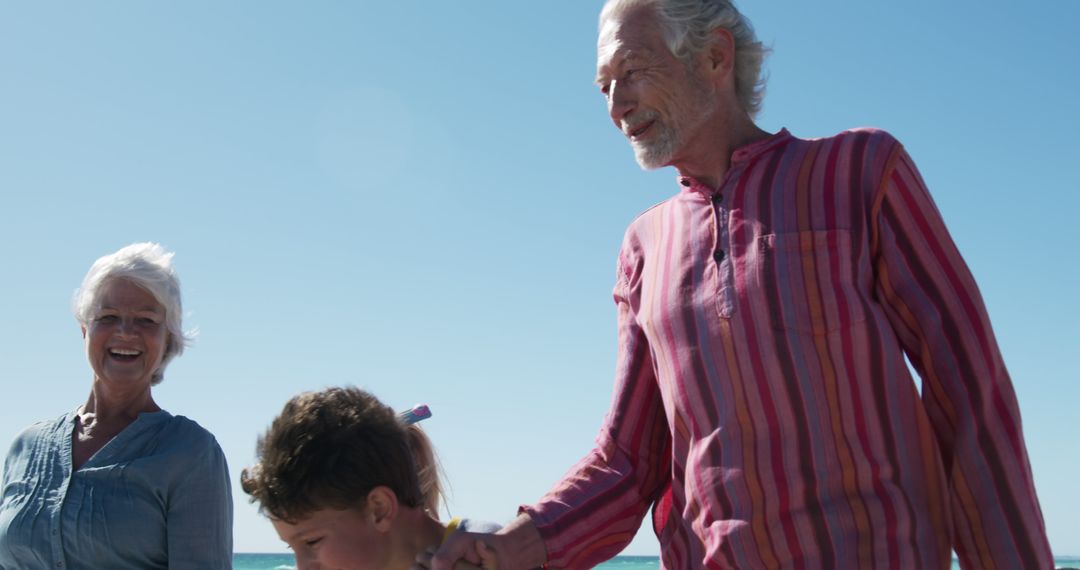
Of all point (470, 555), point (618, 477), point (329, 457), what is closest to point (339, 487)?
point (329, 457)

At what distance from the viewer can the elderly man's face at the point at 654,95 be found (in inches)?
90.6

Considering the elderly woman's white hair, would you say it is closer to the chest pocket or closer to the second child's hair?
the second child's hair

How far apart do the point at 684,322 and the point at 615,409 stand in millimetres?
320

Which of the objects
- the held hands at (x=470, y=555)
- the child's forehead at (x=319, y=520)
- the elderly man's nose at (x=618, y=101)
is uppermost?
the elderly man's nose at (x=618, y=101)

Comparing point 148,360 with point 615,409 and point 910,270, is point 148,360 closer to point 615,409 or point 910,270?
point 615,409

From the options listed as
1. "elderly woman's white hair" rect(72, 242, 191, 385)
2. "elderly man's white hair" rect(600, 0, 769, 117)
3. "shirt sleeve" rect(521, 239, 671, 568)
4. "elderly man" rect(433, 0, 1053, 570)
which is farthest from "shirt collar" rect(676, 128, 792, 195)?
"elderly woman's white hair" rect(72, 242, 191, 385)

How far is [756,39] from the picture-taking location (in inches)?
96.3

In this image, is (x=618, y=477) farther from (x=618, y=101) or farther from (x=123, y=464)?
(x=123, y=464)

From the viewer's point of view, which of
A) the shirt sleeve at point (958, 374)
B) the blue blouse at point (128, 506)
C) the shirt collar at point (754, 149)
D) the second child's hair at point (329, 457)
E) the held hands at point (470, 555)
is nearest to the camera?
the shirt sleeve at point (958, 374)

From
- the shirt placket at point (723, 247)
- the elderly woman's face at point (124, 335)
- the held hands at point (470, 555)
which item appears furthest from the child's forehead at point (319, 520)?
the elderly woman's face at point (124, 335)

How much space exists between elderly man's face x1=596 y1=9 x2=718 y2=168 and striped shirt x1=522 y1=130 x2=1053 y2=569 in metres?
0.15

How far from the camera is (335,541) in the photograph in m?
2.49

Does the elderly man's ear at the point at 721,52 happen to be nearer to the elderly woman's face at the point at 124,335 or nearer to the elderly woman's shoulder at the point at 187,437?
the elderly woman's shoulder at the point at 187,437

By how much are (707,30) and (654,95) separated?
0.17 meters
